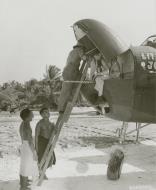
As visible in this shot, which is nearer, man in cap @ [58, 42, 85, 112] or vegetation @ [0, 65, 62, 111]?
man in cap @ [58, 42, 85, 112]

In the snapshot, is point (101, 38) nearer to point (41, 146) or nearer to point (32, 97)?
point (41, 146)

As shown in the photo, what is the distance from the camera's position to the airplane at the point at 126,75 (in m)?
5.60

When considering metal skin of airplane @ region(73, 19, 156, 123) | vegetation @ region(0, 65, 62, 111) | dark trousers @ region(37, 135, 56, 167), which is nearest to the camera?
metal skin of airplane @ region(73, 19, 156, 123)

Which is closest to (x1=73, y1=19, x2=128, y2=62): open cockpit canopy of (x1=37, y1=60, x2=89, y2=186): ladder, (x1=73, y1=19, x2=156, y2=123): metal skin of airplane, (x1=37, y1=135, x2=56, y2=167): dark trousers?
(x1=73, y1=19, x2=156, y2=123): metal skin of airplane

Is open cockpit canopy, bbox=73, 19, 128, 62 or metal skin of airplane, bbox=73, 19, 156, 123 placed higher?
open cockpit canopy, bbox=73, 19, 128, 62

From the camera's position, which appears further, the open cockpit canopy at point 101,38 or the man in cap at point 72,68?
the man in cap at point 72,68

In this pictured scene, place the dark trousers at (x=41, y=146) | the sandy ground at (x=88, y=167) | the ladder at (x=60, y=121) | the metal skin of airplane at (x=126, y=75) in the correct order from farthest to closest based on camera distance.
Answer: the dark trousers at (x=41, y=146), the sandy ground at (x=88, y=167), the ladder at (x=60, y=121), the metal skin of airplane at (x=126, y=75)

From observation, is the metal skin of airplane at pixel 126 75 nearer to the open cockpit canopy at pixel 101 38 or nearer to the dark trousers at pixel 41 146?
the open cockpit canopy at pixel 101 38

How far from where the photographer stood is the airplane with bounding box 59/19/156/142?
5.60 meters

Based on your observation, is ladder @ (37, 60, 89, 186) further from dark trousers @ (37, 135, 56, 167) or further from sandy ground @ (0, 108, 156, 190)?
dark trousers @ (37, 135, 56, 167)

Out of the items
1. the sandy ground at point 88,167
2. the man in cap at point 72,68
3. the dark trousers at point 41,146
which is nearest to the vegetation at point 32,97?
the sandy ground at point 88,167

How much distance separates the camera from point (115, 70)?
5.77 m

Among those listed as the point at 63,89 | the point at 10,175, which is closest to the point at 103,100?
the point at 63,89

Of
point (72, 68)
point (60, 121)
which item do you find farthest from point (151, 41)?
point (60, 121)
